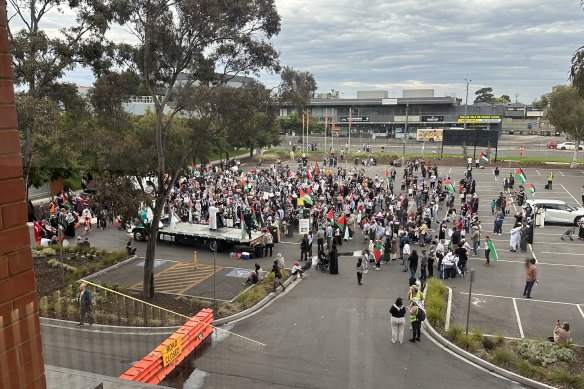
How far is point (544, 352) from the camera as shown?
12172 mm

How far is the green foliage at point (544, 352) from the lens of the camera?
11.9 metres

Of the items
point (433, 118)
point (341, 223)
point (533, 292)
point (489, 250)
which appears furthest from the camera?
point (433, 118)

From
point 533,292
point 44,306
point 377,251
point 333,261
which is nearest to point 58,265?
point 44,306

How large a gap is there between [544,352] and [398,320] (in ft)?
12.3

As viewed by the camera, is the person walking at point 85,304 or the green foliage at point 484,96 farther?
the green foliage at point 484,96

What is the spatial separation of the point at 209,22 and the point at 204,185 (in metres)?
22.0

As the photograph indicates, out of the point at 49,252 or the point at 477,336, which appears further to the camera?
the point at 49,252

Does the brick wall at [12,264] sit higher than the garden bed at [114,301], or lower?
higher

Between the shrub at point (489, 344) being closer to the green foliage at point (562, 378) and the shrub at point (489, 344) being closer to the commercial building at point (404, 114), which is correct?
the green foliage at point (562, 378)

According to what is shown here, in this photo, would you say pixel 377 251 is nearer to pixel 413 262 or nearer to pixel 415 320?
pixel 413 262

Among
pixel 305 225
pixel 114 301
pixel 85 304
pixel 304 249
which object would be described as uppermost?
pixel 85 304

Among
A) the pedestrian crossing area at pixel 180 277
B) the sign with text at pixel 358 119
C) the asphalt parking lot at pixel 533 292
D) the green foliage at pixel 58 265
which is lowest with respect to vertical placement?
the pedestrian crossing area at pixel 180 277

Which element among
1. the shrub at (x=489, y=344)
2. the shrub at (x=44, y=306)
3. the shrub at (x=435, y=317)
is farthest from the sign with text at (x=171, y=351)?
the shrub at (x=489, y=344)

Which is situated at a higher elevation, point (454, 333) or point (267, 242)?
point (267, 242)
